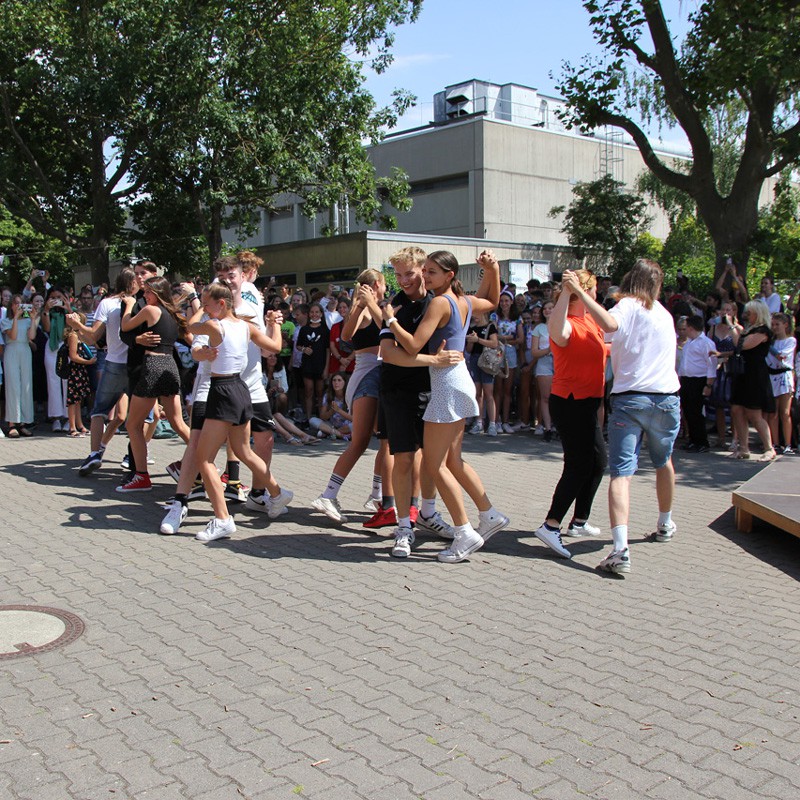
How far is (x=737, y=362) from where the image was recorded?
1073cm

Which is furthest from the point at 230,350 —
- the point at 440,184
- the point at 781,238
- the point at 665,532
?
the point at 440,184

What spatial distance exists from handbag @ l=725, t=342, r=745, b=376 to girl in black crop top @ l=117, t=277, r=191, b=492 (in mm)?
6643

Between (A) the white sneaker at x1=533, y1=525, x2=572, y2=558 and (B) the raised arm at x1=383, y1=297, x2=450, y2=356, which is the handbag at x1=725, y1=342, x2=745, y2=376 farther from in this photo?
(B) the raised arm at x1=383, y1=297, x2=450, y2=356

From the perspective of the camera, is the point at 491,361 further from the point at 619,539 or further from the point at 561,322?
the point at 619,539

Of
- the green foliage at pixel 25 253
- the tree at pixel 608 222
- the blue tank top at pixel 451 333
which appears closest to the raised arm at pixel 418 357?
the blue tank top at pixel 451 333

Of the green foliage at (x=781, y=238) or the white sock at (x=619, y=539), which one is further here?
the green foliage at (x=781, y=238)

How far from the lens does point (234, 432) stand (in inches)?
268

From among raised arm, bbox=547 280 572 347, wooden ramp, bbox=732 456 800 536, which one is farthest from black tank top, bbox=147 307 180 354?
wooden ramp, bbox=732 456 800 536

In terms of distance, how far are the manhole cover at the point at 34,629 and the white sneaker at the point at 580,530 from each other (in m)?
3.64

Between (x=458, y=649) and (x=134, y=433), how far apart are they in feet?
15.5

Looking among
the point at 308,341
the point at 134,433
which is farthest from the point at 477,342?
the point at 134,433

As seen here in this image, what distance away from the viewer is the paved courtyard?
10.8 ft

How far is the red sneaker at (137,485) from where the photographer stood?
8242 mm

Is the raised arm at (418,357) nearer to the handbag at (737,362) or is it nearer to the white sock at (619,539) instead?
the white sock at (619,539)
